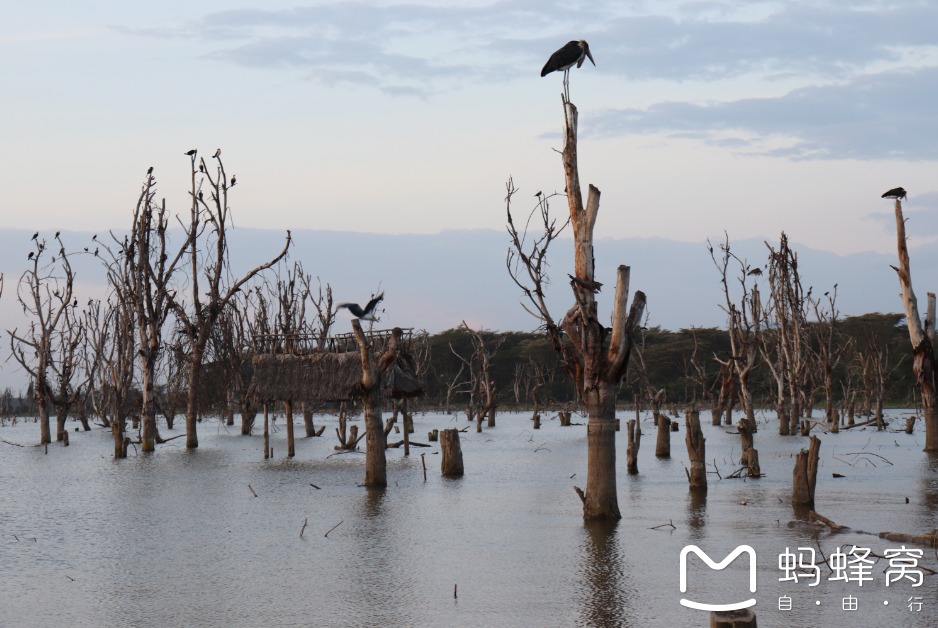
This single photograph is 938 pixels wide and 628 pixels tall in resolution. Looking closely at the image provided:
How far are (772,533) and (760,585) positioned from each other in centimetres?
328

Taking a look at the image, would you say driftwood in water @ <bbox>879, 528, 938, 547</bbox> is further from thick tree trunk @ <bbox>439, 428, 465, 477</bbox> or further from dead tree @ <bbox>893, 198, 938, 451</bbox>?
dead tree @ <bbox>893, 198, 938, 451</bbox>

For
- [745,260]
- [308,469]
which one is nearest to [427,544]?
[308,469]

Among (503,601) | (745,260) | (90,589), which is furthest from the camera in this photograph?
(745,260)

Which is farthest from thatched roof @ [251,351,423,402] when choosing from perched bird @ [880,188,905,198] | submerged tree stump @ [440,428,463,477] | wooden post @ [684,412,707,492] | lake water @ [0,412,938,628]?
perched bird @ [880,188,905,198]

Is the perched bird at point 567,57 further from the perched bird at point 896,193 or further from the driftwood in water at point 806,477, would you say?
the perched bird at point 896,193

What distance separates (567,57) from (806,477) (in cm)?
684

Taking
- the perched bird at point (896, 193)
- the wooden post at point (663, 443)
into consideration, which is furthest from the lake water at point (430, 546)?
the perched bird at point (896, 193)

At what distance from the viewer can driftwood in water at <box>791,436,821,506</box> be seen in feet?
50.8

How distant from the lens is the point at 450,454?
75.9ft

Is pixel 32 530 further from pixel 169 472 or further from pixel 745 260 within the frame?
pixel 745 260

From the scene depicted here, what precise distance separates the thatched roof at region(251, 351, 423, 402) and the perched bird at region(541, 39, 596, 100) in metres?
13.4

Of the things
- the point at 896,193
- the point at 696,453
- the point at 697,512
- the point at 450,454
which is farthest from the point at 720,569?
the point at 896,193

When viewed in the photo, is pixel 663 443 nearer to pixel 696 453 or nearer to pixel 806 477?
pixel 696 453

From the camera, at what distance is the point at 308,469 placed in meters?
25.9
